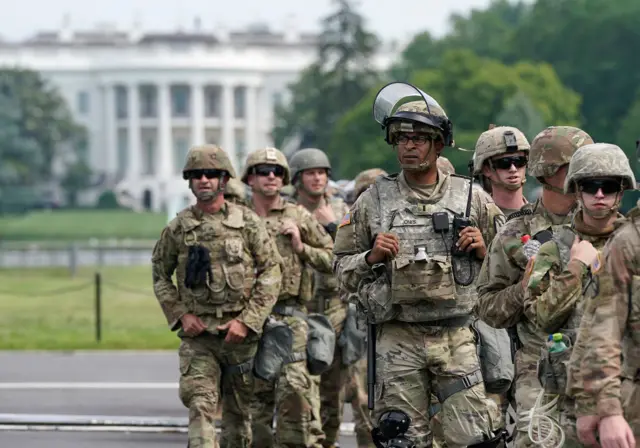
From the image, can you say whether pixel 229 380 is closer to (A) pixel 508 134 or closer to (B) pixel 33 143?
(A) pixel 508 134

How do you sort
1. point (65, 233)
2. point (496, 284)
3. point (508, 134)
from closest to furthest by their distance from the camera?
Result: point (496, 284) < point (508, 134) < point (65, 233)

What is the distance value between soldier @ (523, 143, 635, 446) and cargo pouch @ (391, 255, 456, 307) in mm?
959

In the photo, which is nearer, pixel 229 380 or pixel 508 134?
pixel 508 134

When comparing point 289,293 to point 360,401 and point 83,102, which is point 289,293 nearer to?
point 360,401

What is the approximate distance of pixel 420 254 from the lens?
9.22 metres

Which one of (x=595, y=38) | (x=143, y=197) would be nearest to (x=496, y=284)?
(x=595, y=38)

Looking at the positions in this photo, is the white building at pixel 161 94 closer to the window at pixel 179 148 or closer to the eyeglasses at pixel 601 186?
the window at pixel 179 148

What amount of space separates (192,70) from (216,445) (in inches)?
6413

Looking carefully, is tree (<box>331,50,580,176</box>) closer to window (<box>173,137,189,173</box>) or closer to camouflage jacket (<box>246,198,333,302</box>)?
camouflage jacket (<box>246,198,333,302</box>)

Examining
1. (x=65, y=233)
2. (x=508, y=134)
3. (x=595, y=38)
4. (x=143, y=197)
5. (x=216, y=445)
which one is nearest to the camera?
(x=508, y=134)

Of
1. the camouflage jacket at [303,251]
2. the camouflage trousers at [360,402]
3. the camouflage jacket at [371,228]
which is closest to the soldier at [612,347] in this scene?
the camouflage jacket at [371,228]

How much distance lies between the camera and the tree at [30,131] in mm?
133375

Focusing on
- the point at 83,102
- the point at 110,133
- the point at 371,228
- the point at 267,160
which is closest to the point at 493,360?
the point at 371,228

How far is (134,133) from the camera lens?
174000 mm
